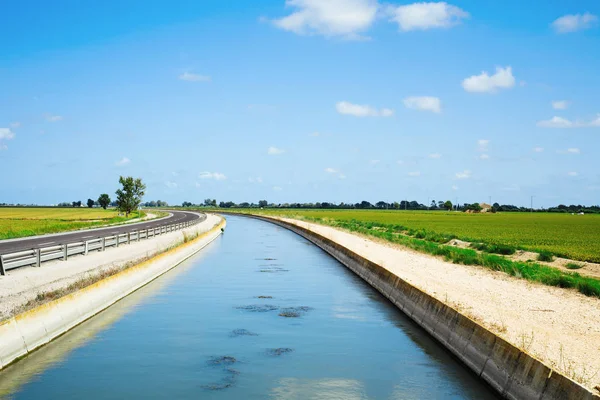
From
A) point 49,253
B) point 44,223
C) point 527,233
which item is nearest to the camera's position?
point 49,253

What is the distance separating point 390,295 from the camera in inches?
889

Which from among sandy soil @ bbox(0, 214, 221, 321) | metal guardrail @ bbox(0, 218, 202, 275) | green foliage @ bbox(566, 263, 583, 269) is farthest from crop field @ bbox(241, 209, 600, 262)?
metal guardrail @ bbox(0, 218, 202, 275)

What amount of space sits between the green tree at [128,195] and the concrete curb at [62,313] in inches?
4880

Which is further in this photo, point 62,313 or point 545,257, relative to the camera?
point 545,257

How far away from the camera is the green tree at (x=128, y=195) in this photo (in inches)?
5748

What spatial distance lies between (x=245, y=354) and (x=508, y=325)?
20.2 ft

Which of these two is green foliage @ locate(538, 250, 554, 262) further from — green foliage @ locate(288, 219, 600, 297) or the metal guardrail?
the metal guardrail

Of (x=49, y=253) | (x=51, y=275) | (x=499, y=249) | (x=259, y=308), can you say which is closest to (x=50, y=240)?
(x=49, y=253)

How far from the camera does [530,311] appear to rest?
16.4 meters

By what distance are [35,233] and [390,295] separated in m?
43.0

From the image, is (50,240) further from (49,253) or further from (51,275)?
(51,275)

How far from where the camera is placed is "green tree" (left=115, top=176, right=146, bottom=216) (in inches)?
5748

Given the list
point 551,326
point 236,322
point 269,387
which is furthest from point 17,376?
point 551,326

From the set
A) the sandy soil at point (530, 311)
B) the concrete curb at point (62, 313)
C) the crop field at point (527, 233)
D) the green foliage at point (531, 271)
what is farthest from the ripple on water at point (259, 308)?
the crop field at point (527, 233)
